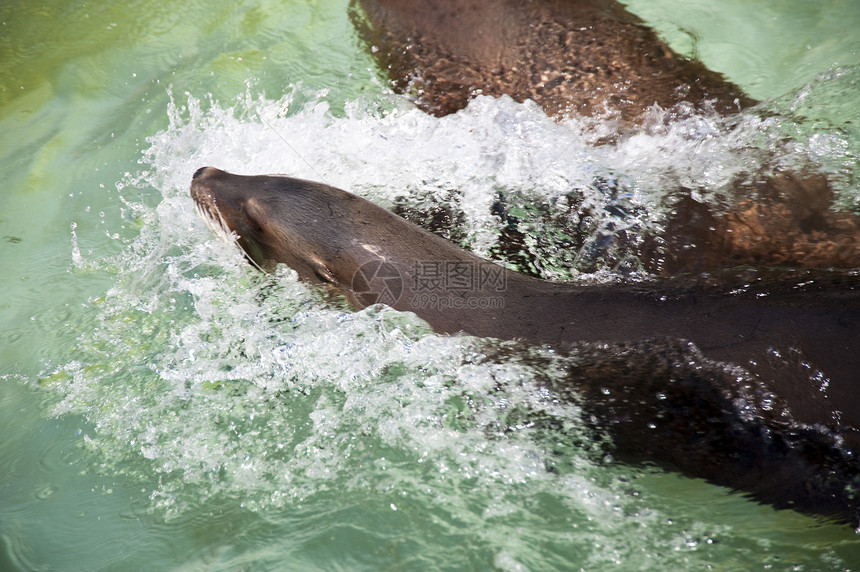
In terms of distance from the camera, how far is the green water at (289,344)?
223 cm

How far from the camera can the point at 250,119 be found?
4.42m

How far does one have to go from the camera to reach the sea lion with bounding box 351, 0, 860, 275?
3469mm

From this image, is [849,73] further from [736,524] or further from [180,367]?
[180,367]

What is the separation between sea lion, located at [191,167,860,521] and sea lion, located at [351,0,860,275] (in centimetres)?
105

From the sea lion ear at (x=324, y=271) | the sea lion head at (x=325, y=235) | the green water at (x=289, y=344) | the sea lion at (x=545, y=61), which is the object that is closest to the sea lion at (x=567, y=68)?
the sea lion at (x=545, y=61)

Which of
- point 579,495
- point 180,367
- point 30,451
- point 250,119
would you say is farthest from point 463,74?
point 30,451

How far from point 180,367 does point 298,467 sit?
820 mm

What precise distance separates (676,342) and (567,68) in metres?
2.36

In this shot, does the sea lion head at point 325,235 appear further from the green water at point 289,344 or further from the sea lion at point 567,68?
the sea lion at point 567,68

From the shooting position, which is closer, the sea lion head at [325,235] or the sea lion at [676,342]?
the sea lion at [676,342]

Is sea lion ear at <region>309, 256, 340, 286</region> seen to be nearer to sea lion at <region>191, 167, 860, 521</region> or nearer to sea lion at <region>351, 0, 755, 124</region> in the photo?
sea lion at <region>191, 167, 860, 521</region>

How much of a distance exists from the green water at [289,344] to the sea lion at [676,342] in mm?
114

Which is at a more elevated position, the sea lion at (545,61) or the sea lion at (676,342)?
the sea lion at (545,61)

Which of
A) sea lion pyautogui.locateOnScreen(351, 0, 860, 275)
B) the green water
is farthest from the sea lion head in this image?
sea lion pyautogui.locateOnScreen(351, 0, 860, 275)
